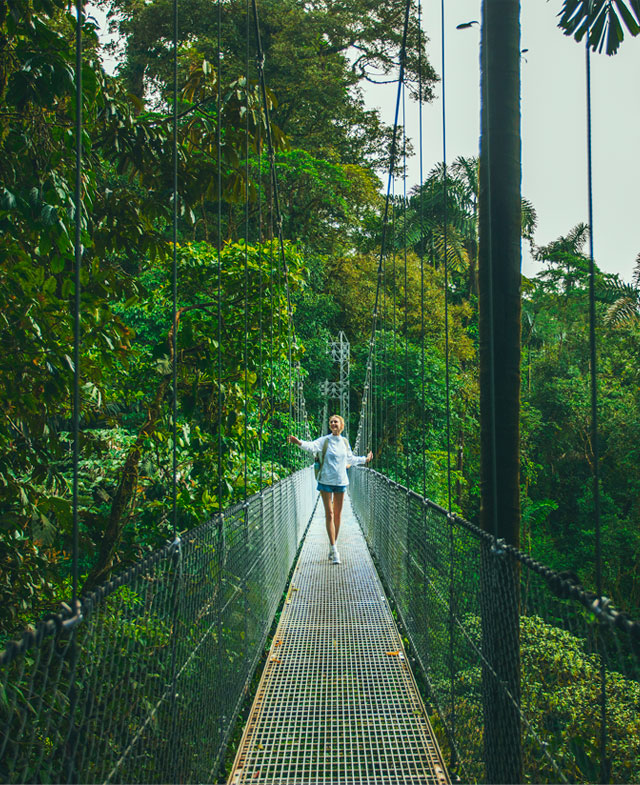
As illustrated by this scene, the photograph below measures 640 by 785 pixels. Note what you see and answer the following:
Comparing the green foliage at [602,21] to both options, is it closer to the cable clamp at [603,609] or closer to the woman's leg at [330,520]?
the cable clamp at [603,609]

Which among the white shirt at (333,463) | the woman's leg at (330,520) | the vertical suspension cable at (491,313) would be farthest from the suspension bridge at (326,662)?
the white shirt at (333,463)

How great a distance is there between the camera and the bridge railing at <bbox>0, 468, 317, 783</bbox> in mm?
844

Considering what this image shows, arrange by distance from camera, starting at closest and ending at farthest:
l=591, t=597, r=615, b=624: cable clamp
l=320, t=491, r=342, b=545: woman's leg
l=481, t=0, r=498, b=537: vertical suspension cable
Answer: l=591, t=597, r=615, b=624: cable clamp
l=481, t=0, r=498, b=537: vertical suspension cable
l=320, t=491, r=342, b=545: woman's leg

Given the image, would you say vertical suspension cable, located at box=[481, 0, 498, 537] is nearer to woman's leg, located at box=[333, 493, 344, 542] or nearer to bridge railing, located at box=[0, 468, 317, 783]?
bridge railing, located at box=[0, 468, 317, 783]

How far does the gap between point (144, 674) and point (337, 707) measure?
42.9 inches

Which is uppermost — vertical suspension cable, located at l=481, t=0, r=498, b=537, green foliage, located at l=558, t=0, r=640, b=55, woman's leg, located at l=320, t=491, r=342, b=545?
green foliage, located at l=558, t=0, r=640, b=55

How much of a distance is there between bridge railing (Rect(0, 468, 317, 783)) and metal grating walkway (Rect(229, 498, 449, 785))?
0.13 metres

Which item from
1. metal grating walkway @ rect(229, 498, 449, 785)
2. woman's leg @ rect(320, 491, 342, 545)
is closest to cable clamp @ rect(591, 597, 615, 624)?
metal grating walkway @ rect(229, 498, 449, 785)

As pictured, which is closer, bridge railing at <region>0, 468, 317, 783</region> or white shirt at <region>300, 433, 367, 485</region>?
bridge railing at <region>0, 468, 317, 783</region>

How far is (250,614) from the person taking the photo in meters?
2.22

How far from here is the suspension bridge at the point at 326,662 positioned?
94 cm

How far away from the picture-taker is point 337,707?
203 cm

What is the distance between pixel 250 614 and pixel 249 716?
0.34 meters

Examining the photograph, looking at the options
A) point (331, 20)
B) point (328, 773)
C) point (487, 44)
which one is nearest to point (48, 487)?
point (328, 773)
